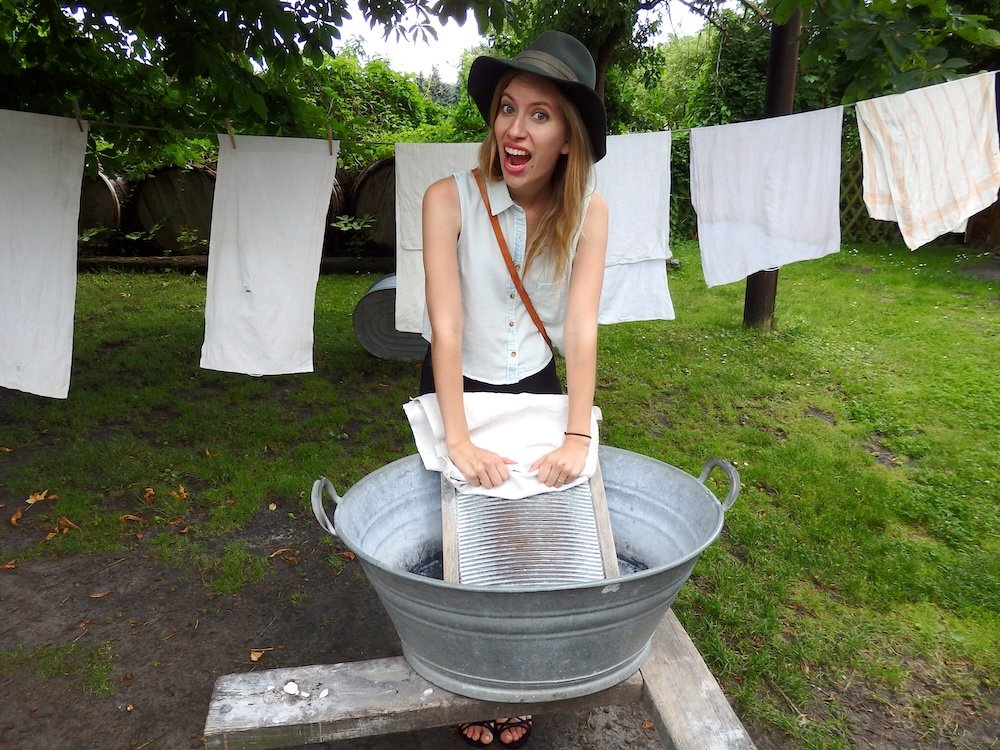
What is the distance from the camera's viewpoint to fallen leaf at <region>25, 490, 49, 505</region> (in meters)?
3.40

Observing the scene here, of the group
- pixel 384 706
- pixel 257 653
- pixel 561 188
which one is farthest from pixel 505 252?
pixel 257 653

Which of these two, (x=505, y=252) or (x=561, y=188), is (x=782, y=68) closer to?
(x=561, y=188)

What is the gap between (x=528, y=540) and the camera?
1597 mm

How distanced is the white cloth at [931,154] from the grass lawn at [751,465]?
1.37 m

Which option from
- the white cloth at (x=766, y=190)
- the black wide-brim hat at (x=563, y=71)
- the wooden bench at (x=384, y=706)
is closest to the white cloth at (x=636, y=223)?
the white cloth at (x=766, y=190)

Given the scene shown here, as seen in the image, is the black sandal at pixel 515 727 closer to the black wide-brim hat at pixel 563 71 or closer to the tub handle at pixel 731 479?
the tub handle at pixel 731 479

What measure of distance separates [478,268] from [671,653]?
1062 mm

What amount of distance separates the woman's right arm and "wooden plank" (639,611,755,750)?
579 mm

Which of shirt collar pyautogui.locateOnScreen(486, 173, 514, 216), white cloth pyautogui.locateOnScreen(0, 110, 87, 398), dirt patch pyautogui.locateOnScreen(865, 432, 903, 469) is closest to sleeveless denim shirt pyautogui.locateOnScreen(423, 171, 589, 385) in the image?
shirt collar pyautogui.locateOnScreen(486, 173, 514, 216)

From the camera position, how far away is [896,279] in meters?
8.16

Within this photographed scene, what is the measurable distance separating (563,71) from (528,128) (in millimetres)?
145

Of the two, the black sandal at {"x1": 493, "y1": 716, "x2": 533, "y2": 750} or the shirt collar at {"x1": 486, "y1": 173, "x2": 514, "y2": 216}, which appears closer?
the shirt collar at {"x1": 486, "y1": 173, "x2": 514, "y2": 216}

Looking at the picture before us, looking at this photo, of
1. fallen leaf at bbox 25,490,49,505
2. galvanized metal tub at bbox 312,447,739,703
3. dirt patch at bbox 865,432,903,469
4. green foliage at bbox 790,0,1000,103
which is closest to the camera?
galvanized metal tub at bbox 312,447,739,703

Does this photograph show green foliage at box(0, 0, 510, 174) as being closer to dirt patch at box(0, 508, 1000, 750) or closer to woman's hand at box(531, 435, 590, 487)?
dirt patch at box(0, 508, 1000, 750)
